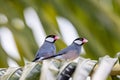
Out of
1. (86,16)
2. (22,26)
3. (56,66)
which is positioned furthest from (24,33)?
(56,66)

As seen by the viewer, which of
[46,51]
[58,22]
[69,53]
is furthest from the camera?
[46,51]

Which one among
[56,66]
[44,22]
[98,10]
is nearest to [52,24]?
[44,22]

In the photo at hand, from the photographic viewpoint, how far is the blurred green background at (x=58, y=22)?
87cm

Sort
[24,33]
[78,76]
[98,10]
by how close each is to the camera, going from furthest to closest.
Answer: [24,33]
[98,10]
[78,76]

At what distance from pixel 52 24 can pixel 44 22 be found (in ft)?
0.11

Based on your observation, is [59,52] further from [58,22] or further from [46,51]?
[46,51]

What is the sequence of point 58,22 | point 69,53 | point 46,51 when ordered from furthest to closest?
point 46,51 < point 69,53 < point 58,22

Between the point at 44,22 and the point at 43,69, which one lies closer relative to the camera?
the point at 43,69

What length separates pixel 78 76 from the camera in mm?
590

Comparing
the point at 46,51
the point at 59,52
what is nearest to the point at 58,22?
the point at 59,52

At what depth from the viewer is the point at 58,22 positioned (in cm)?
98

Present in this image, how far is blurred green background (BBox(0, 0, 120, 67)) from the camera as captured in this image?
34.2 inches

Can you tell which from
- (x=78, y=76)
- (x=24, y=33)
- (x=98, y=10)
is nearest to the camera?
(x=78, y=76)

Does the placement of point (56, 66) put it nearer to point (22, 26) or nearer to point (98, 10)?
point (98, 10)
